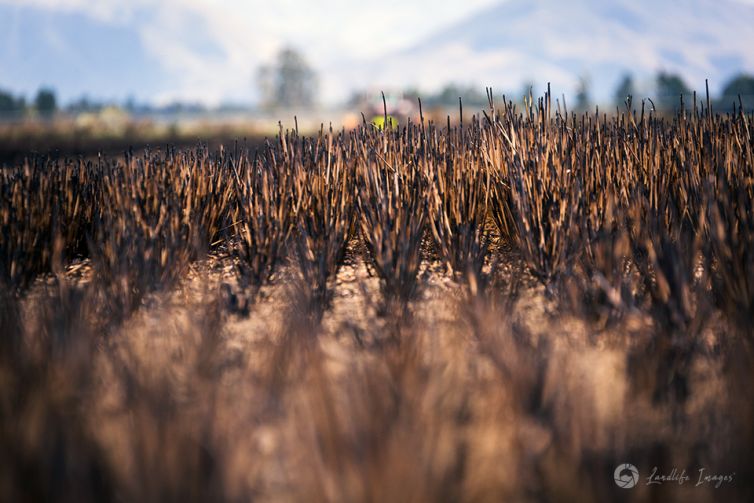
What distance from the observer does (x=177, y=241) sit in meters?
3.34

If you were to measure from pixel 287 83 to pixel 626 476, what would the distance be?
93398mm

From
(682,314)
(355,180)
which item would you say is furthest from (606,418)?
(355,180)

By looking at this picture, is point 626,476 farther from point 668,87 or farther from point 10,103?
point 10,103

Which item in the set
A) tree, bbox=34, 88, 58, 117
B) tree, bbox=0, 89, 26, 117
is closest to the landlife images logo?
tree, bbox=34, 88, 58, 117

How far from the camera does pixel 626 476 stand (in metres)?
1.62

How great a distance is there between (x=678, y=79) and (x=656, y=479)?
34847 mm

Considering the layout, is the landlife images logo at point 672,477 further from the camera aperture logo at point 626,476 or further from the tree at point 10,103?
the tree at point 10,103

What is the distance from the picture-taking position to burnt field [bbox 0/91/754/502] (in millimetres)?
1578

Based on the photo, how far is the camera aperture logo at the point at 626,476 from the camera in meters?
1.58

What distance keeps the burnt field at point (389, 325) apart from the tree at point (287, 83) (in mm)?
87950

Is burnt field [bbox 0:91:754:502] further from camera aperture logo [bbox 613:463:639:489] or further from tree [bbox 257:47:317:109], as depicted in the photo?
tree [bbox 257:47:317:109]

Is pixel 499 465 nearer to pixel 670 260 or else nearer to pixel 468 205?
pixel 670 260

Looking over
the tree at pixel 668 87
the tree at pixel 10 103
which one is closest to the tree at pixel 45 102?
the tree at pixel 10 103

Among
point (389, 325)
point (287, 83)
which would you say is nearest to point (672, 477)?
point (389, 325)
